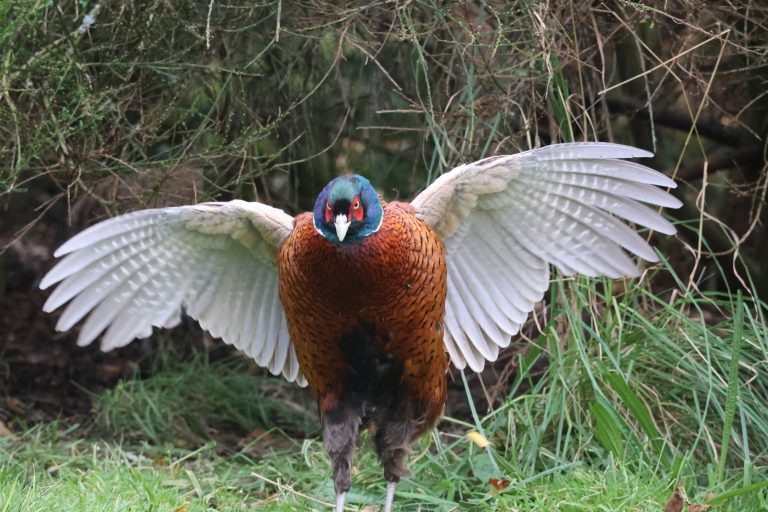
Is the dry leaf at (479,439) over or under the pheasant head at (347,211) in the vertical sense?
under

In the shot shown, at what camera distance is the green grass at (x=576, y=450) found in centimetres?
365

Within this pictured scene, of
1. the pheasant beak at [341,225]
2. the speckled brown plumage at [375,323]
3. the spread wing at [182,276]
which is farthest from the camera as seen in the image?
the spread wing at [182,276]

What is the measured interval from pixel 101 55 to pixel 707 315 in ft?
9.82

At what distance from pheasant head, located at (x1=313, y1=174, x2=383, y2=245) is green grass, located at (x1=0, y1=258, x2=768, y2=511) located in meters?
1.05

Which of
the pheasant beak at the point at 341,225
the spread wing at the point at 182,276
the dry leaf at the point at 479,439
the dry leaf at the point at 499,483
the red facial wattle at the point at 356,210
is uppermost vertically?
the red facial wattle at the point at 356,210

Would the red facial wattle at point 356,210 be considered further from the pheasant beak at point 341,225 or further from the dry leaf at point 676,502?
the dry leaf at point 676,502

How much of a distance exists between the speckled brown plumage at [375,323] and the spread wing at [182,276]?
13.3 inches

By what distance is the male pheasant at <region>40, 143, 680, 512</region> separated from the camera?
3.50m

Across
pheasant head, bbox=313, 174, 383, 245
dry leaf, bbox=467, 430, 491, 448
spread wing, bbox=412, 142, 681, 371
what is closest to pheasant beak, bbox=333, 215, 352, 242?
pheasant head, bbox=313, 174, 383, 245

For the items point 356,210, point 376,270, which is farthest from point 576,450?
Result: point 356,210

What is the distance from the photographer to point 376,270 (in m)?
3.45

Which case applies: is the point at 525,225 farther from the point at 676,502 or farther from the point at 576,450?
the point at 676,502

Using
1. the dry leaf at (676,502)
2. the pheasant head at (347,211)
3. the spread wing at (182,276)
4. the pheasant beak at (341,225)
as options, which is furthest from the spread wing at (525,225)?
the dry leaf at (676,502)

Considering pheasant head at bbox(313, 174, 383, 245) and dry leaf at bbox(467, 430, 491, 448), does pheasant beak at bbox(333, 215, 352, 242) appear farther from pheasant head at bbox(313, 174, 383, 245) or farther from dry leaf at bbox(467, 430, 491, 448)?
dry leaf at bbox(467, 430, 491, 448)
